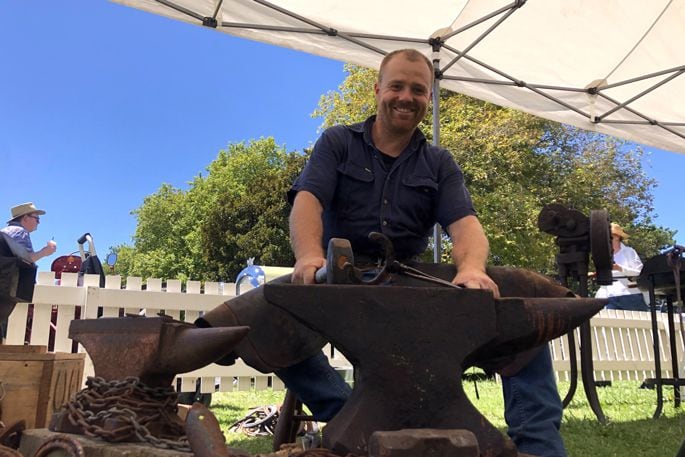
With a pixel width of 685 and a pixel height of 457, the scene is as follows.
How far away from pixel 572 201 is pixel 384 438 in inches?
785

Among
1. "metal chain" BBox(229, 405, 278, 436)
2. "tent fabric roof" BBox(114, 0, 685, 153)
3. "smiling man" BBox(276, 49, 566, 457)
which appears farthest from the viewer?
"tent fabric roof" BBox(114, 0, 685, 153)

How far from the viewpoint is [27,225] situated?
6.38 m

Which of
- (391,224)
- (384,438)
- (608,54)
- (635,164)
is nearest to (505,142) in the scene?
(635,164)

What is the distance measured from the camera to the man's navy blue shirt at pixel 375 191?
6.64 feet

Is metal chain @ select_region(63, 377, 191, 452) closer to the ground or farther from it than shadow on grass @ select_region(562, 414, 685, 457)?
farther from it

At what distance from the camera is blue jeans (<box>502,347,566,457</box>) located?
1568mm

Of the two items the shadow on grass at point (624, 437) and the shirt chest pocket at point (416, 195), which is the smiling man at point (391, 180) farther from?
the shadow on grass at point (624, 437)

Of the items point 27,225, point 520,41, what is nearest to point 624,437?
point 520,41

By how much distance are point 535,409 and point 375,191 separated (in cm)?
93

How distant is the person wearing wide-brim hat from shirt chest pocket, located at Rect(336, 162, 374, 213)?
179 inches

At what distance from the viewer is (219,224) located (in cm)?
2772

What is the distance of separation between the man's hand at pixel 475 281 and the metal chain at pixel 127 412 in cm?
84

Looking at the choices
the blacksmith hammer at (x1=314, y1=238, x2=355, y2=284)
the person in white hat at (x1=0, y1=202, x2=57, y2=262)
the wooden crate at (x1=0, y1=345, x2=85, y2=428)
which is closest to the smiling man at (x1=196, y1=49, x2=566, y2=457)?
the blacksmith hammer at (x1=314, y1=238, x2=355, y2=284)

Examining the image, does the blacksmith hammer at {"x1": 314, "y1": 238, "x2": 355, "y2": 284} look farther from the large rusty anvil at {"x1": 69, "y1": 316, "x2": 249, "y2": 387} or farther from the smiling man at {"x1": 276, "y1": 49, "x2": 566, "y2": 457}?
the smiling man at {"x1": 276, "y1": 49, "x2": 566, "y2": 457}
